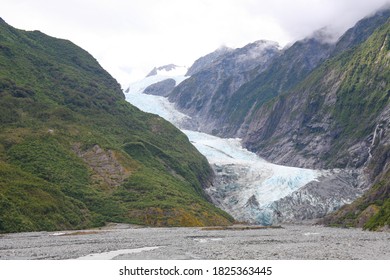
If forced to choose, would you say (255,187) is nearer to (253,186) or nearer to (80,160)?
(253,186)

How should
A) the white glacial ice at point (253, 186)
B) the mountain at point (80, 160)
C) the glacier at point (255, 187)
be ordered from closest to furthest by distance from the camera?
the mountain at point (80, 160) → the glacier at point (255, 187) → the white glacial ice at point (253, 186)

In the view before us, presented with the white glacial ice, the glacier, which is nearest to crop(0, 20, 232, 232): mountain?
the glacier

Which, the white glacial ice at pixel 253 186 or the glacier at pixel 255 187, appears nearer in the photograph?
the glacier at pixel 255 187

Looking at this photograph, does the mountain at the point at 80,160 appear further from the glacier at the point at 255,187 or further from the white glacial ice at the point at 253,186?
the white glacial ice at the point at 253,186

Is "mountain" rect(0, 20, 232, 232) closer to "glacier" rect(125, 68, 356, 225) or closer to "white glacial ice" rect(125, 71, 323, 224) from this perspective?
"glacier" rect(125, 68, 356, 225)

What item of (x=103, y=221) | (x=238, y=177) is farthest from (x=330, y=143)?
(x=103, y=221)

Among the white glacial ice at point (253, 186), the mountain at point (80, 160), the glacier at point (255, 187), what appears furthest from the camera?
the white glacial ice at point (253, 186)

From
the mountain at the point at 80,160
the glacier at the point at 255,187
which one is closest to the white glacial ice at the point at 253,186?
the glacier at the point at 255,187

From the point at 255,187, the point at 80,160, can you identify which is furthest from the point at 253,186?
the point at 80,160
